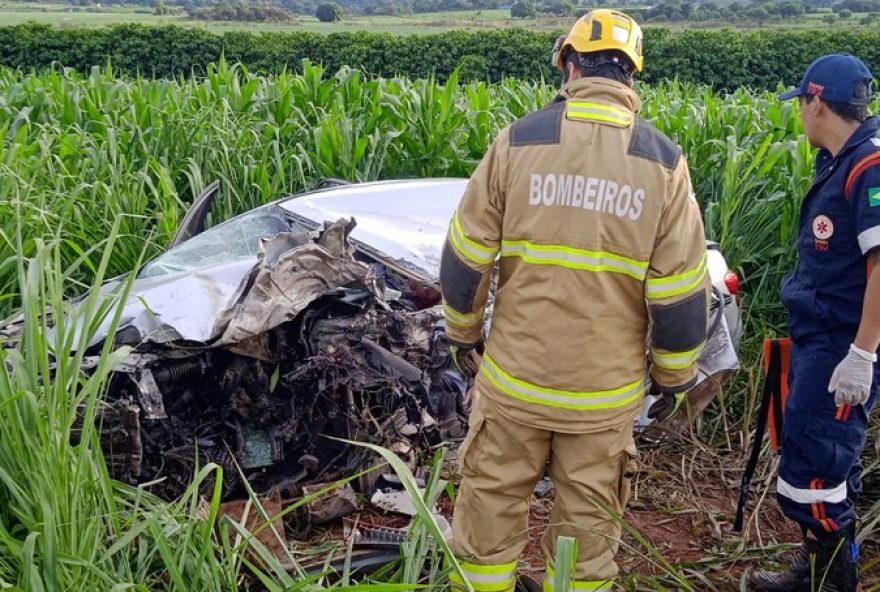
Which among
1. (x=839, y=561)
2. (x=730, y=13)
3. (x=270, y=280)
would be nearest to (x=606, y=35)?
(x=270, y=280)

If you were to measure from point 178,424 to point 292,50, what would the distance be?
53.9 feet

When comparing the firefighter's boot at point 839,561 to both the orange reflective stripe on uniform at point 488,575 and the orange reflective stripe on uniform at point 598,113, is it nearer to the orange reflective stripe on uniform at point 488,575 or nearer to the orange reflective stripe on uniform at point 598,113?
the orange reflective stripe on uniform at point 488,575

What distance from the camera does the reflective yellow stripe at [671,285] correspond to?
2264mm

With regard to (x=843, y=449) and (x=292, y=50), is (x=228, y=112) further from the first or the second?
(x=292, y=50)

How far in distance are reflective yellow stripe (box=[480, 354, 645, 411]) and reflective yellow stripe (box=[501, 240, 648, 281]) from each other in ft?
1.09

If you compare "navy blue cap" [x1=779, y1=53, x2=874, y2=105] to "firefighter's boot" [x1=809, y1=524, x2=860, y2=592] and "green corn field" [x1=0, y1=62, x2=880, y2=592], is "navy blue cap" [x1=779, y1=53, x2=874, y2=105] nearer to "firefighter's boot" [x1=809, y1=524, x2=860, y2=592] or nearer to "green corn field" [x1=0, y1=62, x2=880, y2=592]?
"firefighter's boot" [x1=809, y1=524, x2=860, y2=592]

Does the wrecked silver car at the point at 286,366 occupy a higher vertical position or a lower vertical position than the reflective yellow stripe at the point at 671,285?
lower

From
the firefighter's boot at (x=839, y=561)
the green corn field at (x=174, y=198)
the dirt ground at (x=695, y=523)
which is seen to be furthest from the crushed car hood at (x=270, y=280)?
the firefighter's boot at (x=839, y=561)

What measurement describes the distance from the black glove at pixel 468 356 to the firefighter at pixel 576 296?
0.11m

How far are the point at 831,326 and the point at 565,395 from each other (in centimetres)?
101

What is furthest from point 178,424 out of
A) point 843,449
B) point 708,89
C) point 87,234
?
point 708,89

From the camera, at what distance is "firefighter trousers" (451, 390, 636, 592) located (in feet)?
7.90

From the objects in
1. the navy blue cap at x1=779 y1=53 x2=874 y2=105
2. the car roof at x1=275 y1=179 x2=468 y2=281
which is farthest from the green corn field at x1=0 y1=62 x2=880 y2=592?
the navy blue cap at x1=779 y1=53 x2=874 y2=105

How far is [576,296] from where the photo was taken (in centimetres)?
228
